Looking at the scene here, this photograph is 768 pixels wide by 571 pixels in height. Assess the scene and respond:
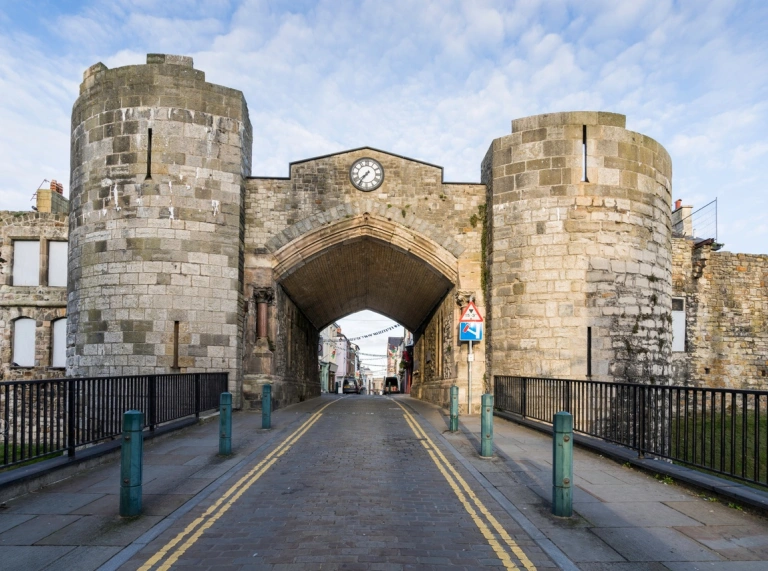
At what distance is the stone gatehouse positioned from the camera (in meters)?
15.9

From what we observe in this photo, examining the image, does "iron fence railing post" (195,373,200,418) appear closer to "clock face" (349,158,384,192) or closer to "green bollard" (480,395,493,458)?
"green bollard" (480,395,493,458)

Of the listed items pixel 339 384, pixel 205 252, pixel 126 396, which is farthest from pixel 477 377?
pixel 339 384

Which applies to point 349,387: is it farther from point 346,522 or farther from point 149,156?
point 346,522

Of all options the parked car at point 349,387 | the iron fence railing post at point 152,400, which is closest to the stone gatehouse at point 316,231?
the iron fence railing post at point 152,400

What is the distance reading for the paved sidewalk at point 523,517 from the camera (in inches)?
194

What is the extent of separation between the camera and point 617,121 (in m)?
16.3

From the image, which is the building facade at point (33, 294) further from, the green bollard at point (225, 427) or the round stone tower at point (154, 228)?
the green bollard at point (225, 427)

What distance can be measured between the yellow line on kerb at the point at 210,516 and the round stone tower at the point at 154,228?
7.38m

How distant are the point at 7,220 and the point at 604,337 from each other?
22.6 m

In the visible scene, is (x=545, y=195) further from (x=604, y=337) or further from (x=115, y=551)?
(x=115, y=551)

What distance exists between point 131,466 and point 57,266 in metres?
20.2

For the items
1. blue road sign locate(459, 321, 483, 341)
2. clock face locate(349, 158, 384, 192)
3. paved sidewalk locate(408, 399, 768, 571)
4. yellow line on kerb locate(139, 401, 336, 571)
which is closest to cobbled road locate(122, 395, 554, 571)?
yellow line on kerb locate(139, 401, 336, 571)

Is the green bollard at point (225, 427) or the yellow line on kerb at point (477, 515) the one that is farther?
the green bollard at point (225, 427)

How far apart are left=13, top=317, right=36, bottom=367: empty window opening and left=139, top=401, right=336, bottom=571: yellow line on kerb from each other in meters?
17.3
